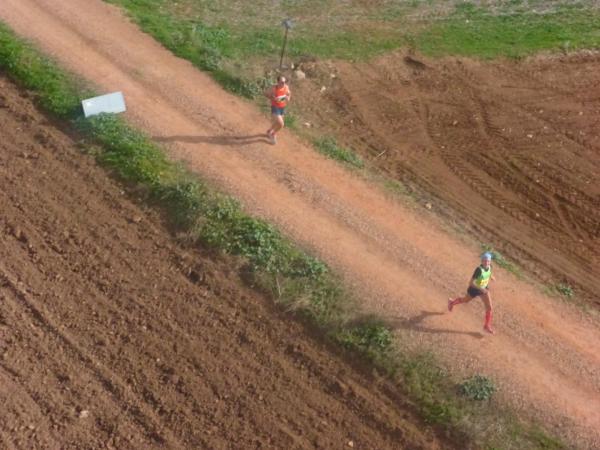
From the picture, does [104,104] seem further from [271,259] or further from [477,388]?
[477,388]

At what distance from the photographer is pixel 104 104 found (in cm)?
1831

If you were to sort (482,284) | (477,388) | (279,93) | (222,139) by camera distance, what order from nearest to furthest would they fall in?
(477,388) → (482,284) → (279,93) → (222,139)

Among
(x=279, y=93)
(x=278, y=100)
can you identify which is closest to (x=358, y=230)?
(x=278, y=100)

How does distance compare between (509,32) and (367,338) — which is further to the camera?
(509,32)

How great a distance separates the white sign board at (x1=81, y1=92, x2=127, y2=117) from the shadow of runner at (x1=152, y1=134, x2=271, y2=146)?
147cm

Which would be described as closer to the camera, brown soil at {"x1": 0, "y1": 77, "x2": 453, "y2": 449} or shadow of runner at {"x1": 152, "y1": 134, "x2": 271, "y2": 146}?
brown soil at {"x1": 0, "y1": 77, "x2": 453, "y2": 449}

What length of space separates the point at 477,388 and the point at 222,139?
9.14 m

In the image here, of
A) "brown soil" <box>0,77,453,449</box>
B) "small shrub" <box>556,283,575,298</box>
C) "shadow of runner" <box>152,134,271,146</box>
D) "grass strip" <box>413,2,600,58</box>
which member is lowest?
"brown soil" <box>0,77,453,449</box>

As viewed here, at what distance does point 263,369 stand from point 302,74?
1100 cm

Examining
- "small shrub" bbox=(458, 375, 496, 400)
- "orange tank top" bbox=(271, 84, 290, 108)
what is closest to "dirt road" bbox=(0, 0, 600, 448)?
"small shrub" bbox=(458, 375, 496, 400)

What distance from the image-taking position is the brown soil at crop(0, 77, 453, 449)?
1277cm

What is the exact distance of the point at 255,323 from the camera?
14.4 metres

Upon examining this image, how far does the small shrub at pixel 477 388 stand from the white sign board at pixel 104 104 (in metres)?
11.3

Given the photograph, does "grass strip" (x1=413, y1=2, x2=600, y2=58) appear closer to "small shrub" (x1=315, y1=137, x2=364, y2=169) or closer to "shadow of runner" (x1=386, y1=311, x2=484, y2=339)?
"small shrub" (x1=315, y1=137, x2=364, y2=169)
